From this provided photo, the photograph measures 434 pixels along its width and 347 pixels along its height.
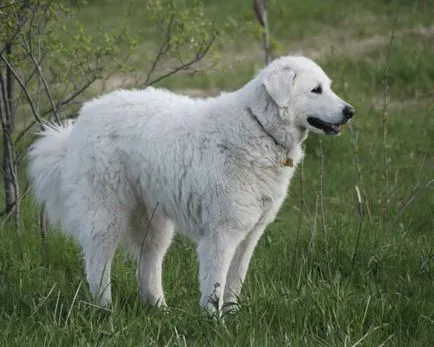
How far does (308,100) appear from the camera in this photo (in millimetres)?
5551

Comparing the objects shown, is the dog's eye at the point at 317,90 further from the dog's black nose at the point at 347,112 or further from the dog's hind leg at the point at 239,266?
the dog's hind leg at the point at 239,266

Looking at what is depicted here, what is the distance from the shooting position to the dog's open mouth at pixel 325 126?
5.55 meters

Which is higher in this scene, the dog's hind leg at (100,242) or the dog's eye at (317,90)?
the dog's eye at (317,90)

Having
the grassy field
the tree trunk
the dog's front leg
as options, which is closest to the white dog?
the dog's front leg

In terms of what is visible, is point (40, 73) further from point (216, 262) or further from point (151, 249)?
point (216, 262)

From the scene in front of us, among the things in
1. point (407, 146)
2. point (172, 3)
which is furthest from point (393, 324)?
point (407, 146)

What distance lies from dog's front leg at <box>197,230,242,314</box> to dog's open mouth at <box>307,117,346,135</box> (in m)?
0.90

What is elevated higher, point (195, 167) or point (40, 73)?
point (40, 73)

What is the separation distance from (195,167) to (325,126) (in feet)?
2.95

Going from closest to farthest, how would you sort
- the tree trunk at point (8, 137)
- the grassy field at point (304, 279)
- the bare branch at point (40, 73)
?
the grassy field at point (304, 279) → the bare branch at point (40, 73) → the tree trunk at point (8, 137)

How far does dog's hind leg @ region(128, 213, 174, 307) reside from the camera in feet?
19.9

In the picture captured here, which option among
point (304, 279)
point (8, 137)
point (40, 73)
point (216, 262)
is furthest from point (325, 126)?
point (8, 137)

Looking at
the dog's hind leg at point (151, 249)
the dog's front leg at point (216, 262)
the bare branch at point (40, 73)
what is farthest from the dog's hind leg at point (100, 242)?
the bare branch at point (40, 73)

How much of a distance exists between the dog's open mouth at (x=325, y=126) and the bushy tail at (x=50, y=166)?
1818mm
